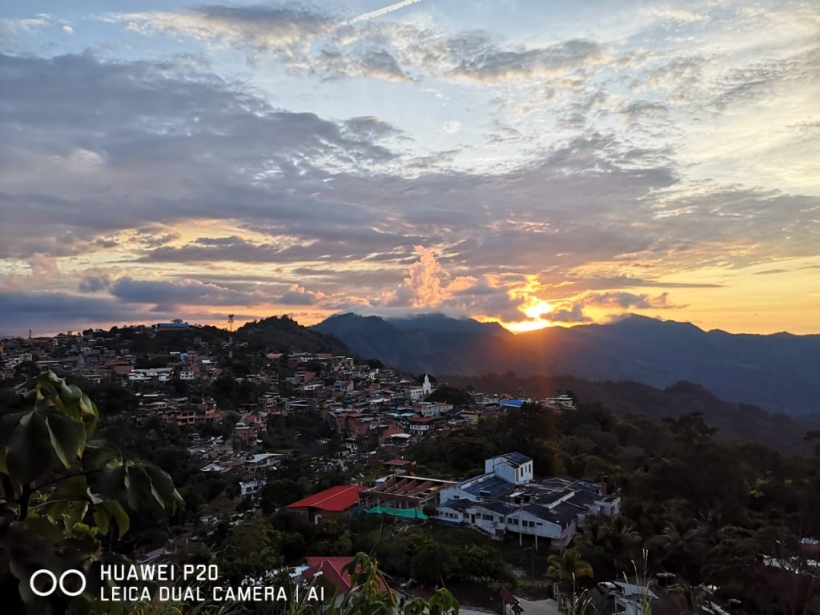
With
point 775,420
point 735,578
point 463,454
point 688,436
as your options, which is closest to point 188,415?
point 463,454

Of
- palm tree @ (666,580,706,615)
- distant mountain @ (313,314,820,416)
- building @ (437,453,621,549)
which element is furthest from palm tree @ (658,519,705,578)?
distant mountain @ (313,314,820,416)

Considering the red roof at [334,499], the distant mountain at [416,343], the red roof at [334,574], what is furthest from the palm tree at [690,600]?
the distant mountain at [416,343]

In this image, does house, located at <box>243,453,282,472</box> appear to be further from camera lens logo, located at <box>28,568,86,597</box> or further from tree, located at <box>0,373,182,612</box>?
camera lens logo, located at <box>28,568,86,597</box>

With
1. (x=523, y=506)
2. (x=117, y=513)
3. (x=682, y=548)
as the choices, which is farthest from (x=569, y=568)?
(x=117, y=513)

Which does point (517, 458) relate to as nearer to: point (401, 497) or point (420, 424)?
point (401, 497)

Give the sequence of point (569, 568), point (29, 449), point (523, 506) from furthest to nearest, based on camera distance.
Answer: point (523, 506)
point (569, 568)
point (29, 449)

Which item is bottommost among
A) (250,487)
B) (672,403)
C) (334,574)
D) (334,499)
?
(672,403)

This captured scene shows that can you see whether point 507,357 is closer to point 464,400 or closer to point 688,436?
point 464,400
